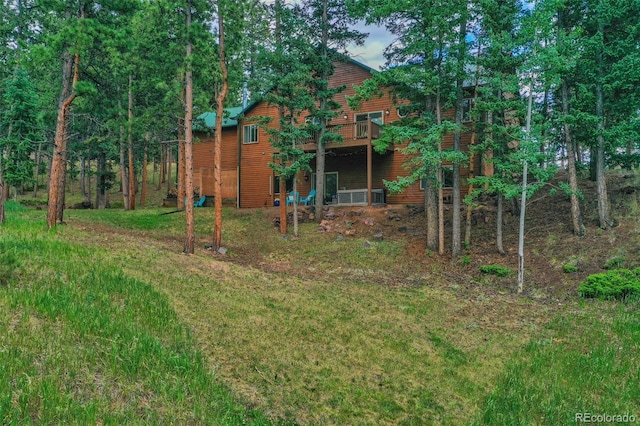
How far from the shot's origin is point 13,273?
630 centimetres

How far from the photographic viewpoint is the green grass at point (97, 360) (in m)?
3.53

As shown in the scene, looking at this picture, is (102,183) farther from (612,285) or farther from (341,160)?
(612,285)

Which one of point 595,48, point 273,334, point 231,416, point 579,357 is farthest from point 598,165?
point 231,416

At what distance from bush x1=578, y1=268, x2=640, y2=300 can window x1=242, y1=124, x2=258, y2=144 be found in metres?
20.9

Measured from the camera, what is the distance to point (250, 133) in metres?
26.5

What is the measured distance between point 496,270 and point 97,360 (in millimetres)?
12558

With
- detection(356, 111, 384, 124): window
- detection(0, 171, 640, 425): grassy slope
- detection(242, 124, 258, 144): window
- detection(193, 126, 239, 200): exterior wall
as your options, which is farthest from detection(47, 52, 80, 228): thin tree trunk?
detection(356, 111, 384, 124): window

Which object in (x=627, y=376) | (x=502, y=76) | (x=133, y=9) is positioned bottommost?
(x=627, y=376)

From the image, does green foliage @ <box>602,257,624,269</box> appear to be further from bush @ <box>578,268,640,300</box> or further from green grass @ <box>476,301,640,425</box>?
green grass @ <box>476,301,640,425</box>

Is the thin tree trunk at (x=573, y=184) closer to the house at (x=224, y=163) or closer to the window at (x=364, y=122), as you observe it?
the window at (x=364, y=122)

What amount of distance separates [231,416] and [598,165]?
16.0 metres

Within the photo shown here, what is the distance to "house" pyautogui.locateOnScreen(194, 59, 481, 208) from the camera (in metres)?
21.6

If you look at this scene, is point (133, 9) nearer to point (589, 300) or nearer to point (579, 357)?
point (579, 357)

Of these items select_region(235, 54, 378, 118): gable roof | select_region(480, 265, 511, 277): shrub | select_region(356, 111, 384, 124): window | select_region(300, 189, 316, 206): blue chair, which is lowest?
select_region(480, 265, 511, 277): shrub
